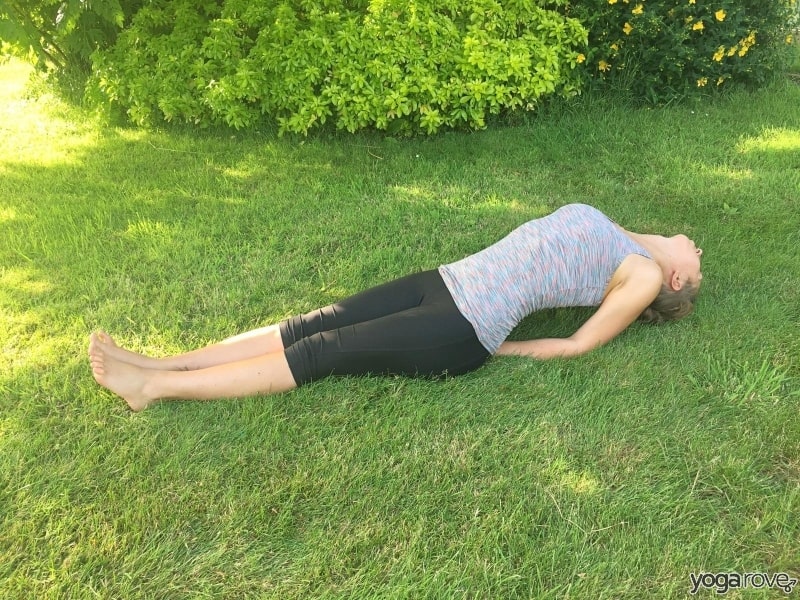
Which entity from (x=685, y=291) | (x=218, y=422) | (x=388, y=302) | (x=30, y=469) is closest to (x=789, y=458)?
(x=685, y=291)

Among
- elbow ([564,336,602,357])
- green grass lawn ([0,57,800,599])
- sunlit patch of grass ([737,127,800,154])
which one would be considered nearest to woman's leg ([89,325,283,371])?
green grass lawn ([0,57,800,599])

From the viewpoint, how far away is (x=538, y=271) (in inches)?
112

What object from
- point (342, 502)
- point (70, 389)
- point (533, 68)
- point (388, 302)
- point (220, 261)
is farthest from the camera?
point (533, 68)

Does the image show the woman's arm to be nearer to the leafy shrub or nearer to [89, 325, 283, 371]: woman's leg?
[89, 325, 283, 371]: woman's leg

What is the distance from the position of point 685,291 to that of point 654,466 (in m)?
1.03

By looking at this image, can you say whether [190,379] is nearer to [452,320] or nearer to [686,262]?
[452,320]

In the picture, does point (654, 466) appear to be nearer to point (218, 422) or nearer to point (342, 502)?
point (342, 502)

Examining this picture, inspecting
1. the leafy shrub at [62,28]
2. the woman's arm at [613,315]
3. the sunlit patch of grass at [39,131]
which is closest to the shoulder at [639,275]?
the woman's arm at [613,315]

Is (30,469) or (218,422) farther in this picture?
(218,422)

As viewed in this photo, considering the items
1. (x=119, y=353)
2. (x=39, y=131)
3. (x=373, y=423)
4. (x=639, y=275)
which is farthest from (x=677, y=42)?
(x=39, y=131)

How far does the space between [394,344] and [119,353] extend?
1186mm

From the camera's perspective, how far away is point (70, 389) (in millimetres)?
2654

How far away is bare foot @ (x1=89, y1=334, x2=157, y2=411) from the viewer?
2537 millimetres

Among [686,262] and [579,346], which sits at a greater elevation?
[686,262]
